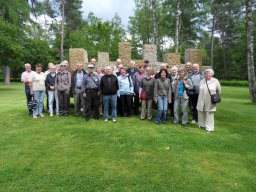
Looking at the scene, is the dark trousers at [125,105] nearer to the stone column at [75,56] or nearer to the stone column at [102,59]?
the stone column at [102,59]

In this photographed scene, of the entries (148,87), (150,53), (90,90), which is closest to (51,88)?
(90,90)

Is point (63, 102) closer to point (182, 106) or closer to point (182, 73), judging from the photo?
point (182, 106)

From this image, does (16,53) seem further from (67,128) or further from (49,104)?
(67,128)

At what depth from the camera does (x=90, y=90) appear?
8.98 metres

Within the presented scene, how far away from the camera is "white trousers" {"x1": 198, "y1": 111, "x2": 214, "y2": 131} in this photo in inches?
322

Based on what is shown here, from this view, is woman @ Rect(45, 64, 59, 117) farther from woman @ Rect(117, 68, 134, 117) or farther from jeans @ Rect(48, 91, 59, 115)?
woman @ Rect(117, 68, 134, 117)

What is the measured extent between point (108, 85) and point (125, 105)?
1200 millimetres

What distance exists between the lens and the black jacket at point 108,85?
8750mm

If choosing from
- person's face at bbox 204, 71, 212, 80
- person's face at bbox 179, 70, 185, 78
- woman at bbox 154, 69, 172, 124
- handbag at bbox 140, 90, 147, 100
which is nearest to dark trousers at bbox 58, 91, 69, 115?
handbag at bbox 140, 90, 147, 100

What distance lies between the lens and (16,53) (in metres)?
23.3

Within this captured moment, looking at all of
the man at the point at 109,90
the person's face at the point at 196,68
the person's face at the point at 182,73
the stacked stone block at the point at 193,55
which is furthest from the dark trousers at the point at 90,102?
the stacked stone block at the point at 193,55

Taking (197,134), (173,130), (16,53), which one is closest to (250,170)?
(197,134)

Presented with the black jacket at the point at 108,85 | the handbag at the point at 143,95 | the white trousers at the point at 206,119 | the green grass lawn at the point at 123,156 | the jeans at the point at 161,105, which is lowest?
the green grass lawn at the point at 123,156

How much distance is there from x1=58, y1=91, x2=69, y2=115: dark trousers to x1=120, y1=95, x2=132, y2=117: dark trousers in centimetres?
180
